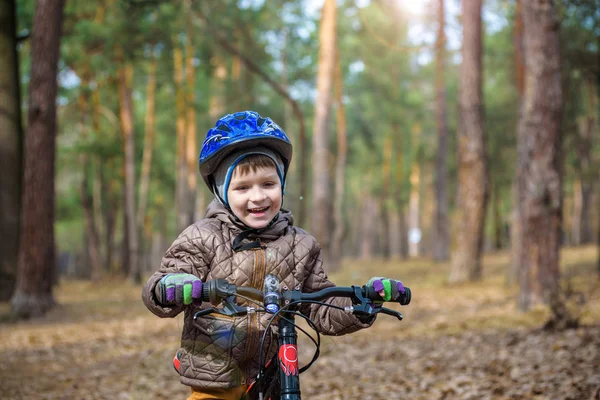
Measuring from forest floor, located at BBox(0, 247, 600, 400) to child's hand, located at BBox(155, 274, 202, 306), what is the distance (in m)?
4.10

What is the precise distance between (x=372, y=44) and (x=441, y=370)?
2813 cm

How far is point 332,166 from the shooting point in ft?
121

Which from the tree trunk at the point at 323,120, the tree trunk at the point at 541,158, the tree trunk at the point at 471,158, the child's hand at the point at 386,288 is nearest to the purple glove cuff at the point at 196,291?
the child's hand at the point at 386,288

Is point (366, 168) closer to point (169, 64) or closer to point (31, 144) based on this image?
point (169, 64)

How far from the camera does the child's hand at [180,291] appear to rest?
98.7 inches

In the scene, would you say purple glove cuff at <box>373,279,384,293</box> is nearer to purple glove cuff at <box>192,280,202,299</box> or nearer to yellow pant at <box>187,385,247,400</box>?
purple glove cuff at <box>192,280,202,299</box>

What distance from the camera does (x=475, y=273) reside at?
1576 cm

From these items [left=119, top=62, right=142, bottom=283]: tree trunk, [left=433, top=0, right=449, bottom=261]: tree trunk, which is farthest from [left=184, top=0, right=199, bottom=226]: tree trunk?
[left=433, top=0, right=449, bottom=261]: tree trunk

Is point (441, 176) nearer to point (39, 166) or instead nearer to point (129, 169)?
point (129, 169)

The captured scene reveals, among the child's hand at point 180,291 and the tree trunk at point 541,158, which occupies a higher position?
the tree trunk at point 541,158

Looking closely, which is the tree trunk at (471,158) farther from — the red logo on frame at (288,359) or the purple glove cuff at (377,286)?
the red logo on frame at (288,359)

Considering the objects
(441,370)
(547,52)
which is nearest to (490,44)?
(547,52)

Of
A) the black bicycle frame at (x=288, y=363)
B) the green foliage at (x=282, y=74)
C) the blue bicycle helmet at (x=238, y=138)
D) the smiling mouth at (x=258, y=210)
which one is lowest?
the black bicycle frame at (x=288, y=363)

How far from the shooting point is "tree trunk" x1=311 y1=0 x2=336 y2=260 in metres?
19.2
